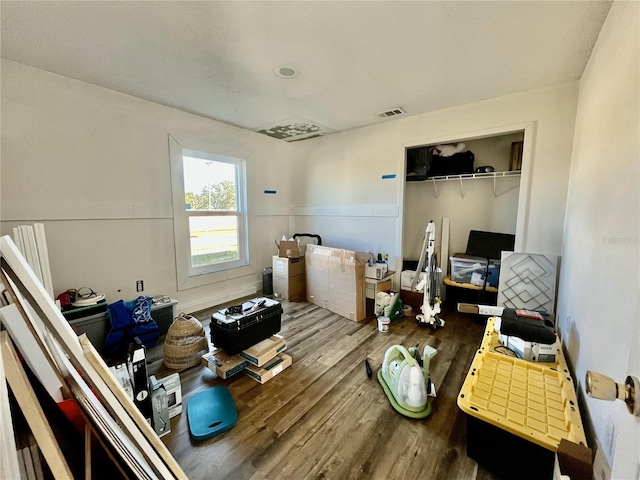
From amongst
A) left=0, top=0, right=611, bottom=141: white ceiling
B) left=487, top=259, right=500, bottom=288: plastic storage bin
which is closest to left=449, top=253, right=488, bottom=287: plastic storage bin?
left=487, top=259, right=500, bottom=288: plastic storage bin

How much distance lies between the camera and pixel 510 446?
3.86ft

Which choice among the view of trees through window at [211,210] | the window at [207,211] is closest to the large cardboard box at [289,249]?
the window at [207,211]

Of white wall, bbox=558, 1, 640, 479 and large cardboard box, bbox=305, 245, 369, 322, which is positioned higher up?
white wall, bbox=558, 1, 640, 479

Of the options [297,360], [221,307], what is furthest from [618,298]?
[221,307]

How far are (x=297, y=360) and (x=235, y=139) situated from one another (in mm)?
3039

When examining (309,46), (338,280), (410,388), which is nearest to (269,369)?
(410,388)

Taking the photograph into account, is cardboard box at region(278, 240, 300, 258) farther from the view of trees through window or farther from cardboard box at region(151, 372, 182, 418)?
cardboard box at region(151, 372, 182, 418)

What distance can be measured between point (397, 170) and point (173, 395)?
3.29m

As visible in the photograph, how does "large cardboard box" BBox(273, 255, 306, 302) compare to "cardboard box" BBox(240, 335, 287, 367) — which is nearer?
"cardboard box" BBox(240, 335, 287, 367)

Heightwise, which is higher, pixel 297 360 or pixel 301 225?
pixel 301 225

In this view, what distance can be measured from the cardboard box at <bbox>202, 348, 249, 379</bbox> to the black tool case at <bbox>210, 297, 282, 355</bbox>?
0.28 feet

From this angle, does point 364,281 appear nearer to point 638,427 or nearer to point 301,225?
point 301,225

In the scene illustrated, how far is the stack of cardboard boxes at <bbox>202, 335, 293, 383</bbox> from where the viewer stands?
198cm

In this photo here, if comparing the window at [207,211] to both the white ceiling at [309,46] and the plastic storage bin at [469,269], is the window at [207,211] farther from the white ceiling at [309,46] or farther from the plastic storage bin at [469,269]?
the plastic storage bin at [469,269]
